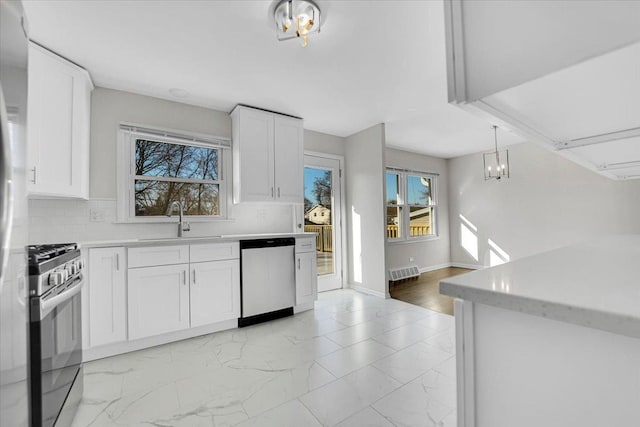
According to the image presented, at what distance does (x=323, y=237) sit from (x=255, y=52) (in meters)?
2.73

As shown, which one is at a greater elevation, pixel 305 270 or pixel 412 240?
pixel 412 240

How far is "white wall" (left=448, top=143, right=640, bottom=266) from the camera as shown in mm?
4242

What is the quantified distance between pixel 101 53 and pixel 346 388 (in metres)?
3.12

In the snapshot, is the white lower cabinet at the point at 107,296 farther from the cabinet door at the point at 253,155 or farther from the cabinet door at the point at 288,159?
the cabinet door at the point at 288,159

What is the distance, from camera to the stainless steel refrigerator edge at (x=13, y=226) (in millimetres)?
621

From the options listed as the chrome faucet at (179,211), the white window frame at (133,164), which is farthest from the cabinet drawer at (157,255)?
the white window frame at (133,164)

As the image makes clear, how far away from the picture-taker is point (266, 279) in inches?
116

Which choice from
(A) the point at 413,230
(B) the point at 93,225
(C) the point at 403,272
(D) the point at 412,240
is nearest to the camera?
(B) the point at 93,225

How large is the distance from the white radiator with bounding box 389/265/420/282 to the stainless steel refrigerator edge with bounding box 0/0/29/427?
4.70m

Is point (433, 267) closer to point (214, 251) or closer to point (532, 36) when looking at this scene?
point (214, 251)

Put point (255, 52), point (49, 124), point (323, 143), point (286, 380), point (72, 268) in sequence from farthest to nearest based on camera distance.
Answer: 1. point (323, 143)
2. point (255, 52)
3. point (49, 124)
4. point (286, 380)
5. point (72, 268)

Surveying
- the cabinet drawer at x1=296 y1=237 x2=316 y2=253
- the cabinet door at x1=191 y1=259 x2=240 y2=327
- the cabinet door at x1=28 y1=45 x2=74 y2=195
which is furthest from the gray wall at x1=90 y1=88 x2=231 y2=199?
the cabinet drawer at x1=296 y1=237 x2=316 y2=253

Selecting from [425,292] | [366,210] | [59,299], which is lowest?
[425,292]

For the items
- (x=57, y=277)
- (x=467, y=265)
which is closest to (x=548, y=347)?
(x=57, y=277)
